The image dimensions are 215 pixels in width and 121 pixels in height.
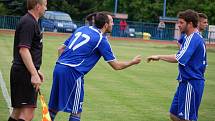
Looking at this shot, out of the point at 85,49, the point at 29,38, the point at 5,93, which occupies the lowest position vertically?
the point at 5,93

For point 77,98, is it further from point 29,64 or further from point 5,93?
point 5,93

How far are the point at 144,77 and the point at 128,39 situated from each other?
30.4m

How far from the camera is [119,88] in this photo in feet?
53.2

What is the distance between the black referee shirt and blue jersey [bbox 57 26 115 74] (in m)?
0.74

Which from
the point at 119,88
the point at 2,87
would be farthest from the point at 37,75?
the point at 119,88

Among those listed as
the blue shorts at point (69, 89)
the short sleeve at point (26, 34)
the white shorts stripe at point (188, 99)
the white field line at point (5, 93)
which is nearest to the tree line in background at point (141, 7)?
the white field line at point (5, 93)

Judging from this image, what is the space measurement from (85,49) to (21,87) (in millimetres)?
1153

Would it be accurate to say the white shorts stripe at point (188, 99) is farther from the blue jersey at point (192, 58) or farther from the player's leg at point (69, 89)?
the player's leg at point (69, 89)

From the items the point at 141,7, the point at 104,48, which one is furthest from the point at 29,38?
the point at 141,7

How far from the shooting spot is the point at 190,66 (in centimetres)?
859

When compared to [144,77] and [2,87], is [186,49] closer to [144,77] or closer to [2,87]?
[2,87]

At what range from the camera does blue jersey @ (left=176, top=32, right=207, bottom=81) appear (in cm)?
848

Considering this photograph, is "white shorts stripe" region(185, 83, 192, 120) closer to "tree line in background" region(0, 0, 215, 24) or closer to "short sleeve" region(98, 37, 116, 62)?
"short sleeve" region(98, 37, 116, 62)

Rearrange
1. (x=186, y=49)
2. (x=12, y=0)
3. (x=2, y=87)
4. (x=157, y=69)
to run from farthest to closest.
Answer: (x=12, y=0) < (x=157, y=69) < (x=2, y=87) < (x=186, y=49)
